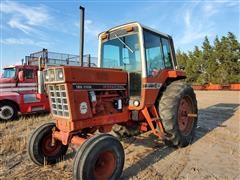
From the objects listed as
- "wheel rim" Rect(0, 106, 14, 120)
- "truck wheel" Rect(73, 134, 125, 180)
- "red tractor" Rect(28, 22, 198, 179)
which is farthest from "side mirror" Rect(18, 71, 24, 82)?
"truck wheel" Rect(73, 134, 125, 180)

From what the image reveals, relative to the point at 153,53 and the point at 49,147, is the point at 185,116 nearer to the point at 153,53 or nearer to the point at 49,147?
the point at 153,53

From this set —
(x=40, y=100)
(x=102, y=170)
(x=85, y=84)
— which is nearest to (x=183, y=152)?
(x=102, y=170)

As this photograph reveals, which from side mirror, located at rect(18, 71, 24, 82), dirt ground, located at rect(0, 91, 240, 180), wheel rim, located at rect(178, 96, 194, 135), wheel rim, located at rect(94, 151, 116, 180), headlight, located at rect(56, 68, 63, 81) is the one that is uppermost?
side mirror, located at rect(18, 71, 24, 82)

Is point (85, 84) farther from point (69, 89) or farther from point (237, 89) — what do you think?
point (237, 89)

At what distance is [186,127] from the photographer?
6199 millimetres

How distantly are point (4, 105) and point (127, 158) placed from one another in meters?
7.21

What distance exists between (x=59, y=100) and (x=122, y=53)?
191 cm

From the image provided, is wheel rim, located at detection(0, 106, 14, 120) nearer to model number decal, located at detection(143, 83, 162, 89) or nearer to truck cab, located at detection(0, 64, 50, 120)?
truck cab, located at detection(0, 64, 50, 120)

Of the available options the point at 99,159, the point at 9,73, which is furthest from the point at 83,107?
the point at 9,73

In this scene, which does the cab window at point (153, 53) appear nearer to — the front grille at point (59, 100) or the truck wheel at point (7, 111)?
the front grille at point (59, 100)

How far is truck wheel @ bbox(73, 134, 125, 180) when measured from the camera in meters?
3.72

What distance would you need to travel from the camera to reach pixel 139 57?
17.4 ft

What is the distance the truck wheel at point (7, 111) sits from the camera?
34.4ft

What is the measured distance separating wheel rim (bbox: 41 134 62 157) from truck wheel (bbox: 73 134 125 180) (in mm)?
1369
